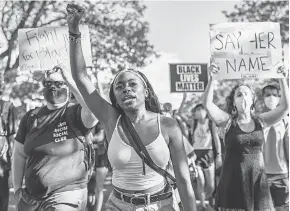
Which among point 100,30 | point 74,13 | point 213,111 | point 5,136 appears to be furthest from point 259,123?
point 100,30

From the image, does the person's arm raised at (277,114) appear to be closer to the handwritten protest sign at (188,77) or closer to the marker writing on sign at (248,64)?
the marker writing on sign at (248,64)

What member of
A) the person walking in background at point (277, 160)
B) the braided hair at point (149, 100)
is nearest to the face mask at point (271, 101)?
the person walking in background at point (277, 160)

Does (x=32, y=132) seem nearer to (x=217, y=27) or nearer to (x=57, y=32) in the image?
(x=57, y=32)

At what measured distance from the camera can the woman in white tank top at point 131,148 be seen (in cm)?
248

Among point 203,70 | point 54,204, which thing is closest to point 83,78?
point 54,204

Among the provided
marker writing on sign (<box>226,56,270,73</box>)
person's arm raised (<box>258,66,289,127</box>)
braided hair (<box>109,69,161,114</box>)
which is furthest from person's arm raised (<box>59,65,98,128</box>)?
marker writing on sign (<box>226,56,270,73</box>)

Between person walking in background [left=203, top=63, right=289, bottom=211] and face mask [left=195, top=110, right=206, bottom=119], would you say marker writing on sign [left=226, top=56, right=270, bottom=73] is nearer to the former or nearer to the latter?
person walking in background [left=203, top=63, right=289, bottom=211]

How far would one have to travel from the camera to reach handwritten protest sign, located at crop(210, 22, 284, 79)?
17.4 ft

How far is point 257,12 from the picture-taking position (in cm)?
1694

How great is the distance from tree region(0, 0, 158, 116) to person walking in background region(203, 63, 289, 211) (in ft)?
33.6

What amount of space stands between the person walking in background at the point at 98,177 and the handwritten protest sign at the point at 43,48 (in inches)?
Answer: 78.9

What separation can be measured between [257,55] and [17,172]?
3215 mm

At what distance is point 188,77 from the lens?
9.91 meters

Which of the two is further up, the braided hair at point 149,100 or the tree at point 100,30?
the tree at point 100,30
